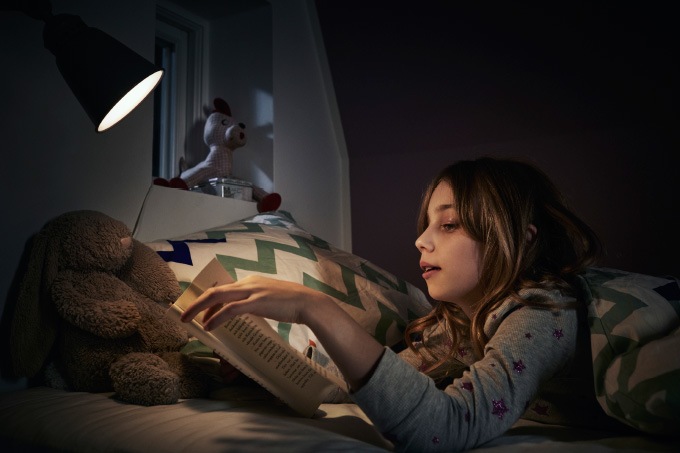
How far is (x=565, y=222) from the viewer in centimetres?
88

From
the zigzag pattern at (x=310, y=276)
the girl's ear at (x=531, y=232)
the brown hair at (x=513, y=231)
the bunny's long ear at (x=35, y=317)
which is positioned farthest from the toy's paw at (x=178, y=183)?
the girl's ear at (x=531, y=232)

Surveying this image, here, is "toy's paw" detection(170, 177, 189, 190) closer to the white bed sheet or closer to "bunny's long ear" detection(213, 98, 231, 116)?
"bunny's long ear" detection(213, 98, 231, 116)

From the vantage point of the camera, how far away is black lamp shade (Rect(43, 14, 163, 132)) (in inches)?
32.7

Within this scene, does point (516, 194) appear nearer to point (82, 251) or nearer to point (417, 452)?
point (417, 452)

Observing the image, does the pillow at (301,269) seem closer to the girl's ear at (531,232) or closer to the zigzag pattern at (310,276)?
the zigzag pattern at (310,276)

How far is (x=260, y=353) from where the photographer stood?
0.71m

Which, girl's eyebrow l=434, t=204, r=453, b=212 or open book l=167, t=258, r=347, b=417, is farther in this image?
girl's eyebrow l=434, t=204, r=453, b=212

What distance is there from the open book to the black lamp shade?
33cm

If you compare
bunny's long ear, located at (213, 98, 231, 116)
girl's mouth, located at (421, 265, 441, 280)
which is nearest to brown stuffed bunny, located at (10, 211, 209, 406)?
girl's mouth, located at (421, 265, 441, 280)

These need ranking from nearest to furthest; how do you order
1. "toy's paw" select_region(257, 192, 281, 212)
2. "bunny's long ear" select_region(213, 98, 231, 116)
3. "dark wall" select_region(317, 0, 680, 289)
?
"dark wall" select_region(317, 0, 680, 289) < "toy's paw" select_region(257, 192, 281, 212) < "bunny's long ear" select_region(213, 98, 231, 116)

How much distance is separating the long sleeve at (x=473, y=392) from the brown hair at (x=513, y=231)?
83mm

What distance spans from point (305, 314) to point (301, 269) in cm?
49

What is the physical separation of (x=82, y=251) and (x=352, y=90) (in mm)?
1234

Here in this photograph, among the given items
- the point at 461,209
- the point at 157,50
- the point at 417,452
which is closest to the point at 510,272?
the point at 461,209
